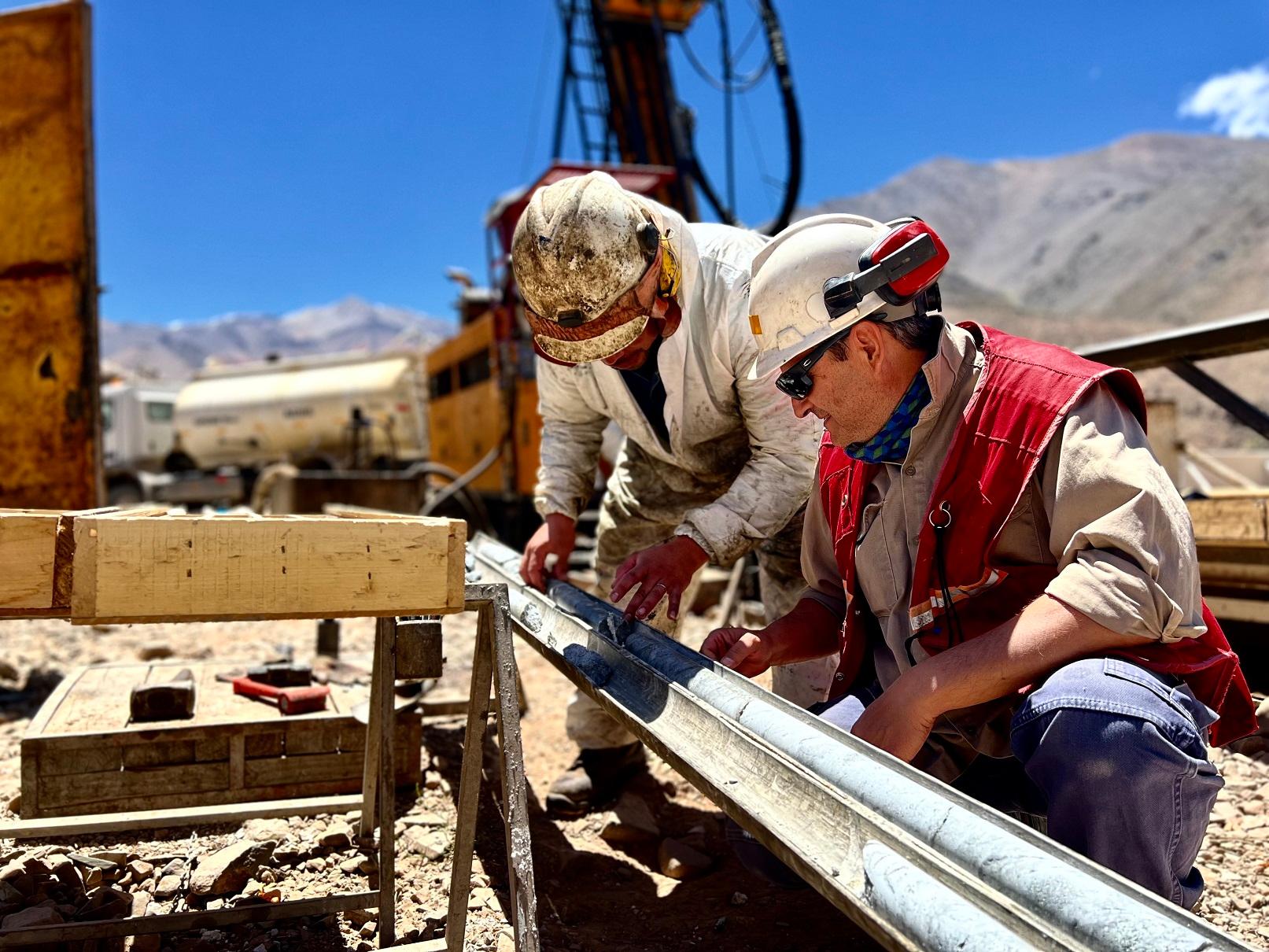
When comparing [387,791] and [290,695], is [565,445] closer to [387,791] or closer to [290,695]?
[290,695]

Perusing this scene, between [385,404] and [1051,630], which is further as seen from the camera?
→ [385,404]

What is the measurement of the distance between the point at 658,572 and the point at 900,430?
0.70 meters

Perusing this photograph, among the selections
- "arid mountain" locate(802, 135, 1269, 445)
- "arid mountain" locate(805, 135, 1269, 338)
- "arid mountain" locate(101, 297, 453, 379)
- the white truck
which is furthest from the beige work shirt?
"arid mountain" locate(101, 297, 453, 379)

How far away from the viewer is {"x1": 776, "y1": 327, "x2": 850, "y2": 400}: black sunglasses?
1.74 meters

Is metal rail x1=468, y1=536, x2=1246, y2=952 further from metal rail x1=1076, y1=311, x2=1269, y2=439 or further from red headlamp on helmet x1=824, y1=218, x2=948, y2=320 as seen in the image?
metal rail x1=1076, y1=311, x2=1269, y2=439

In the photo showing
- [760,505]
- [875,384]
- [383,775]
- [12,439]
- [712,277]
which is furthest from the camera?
[12,439]

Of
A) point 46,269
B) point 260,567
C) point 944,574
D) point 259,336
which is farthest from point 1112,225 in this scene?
point 259,336

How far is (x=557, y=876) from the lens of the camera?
2.78 meters

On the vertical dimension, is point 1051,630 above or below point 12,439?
above

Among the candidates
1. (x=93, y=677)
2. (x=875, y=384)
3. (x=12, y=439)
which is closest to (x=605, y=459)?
(x=12, y=439)

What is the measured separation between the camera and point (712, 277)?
2.59 meters

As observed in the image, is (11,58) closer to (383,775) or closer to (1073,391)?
(383,775)

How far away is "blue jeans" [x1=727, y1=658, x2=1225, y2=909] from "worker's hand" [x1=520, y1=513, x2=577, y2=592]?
1505 mm

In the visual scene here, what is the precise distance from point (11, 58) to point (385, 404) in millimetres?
10392
